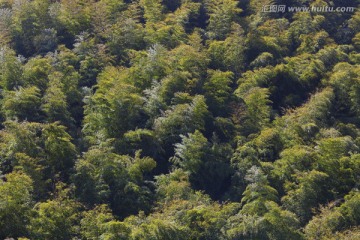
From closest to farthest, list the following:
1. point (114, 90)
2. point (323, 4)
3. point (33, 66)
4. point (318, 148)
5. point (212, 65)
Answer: point (318, 148)
point (114, 90)
point (33, 66)
point (212, 65)
point (323, 4)

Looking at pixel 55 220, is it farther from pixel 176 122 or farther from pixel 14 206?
pixel 176 122

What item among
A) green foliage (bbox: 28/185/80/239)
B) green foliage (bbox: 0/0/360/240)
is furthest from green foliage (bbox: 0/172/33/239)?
green foliage (bbox: 28/185/80/239)

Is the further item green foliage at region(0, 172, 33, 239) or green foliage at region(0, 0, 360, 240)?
green foliage at region(0, 0, 360, 240)

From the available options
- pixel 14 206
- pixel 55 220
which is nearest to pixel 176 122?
pixel 55 220

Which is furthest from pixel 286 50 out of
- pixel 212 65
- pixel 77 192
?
pixel 77 192

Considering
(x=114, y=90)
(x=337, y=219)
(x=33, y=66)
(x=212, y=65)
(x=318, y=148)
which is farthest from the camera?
(x=212, y=65)

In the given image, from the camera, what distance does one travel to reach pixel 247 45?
3966 cm

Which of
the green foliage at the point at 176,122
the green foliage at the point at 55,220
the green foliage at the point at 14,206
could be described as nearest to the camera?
the green foliage at the point at 14,206

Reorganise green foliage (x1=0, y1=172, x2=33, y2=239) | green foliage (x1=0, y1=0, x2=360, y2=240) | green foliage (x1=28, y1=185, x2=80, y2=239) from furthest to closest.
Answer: green foliage (x1=0, y1=0, x2=360, y2=240)
green foliage (x1=28, y1=185, x2=80, y2=239)
green foliage (x1=0, y1=172, x2=33, y2=239)

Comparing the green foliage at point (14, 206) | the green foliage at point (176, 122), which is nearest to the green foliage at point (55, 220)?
the green foliage at point (176, 122)

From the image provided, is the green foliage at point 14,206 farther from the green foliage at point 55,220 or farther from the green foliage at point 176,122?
the green foliage at point 55,220

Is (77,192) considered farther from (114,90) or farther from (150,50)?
(150,50)

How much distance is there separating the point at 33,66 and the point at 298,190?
18707 millimetres

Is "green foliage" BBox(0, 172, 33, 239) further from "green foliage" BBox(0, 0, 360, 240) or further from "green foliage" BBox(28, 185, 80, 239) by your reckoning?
"green foliage" BBox(28, 185, 80, 239)
